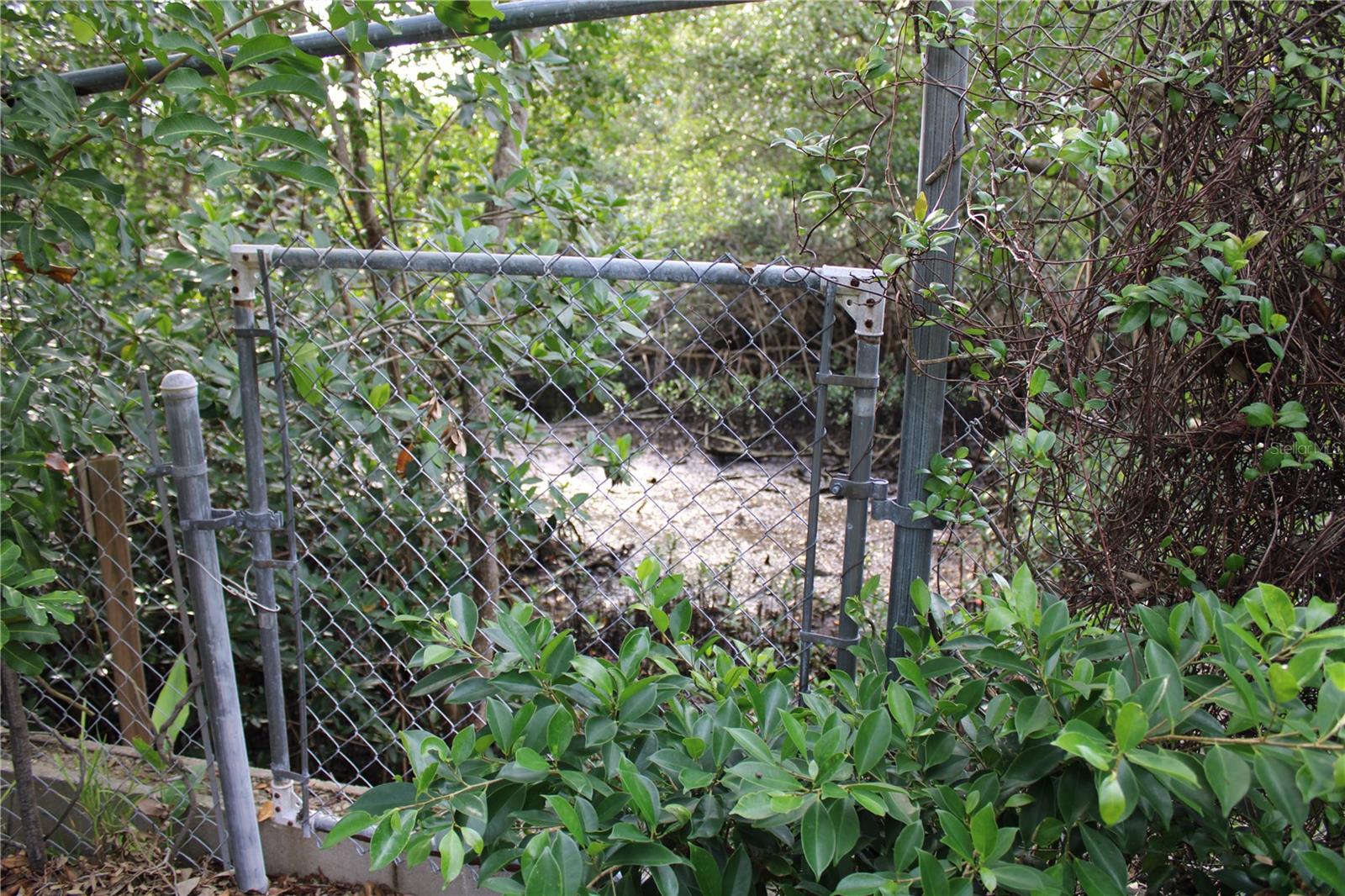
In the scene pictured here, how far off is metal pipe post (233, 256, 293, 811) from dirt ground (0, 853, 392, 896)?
35cm

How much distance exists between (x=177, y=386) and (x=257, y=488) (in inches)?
9.9

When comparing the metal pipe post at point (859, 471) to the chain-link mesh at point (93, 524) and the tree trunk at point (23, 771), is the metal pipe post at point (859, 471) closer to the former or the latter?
the chain-link mesh at point (93, 524)

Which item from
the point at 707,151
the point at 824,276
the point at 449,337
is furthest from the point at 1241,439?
the point at 707,151

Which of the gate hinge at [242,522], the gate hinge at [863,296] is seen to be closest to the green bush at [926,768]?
the gate hinge at [863,296]

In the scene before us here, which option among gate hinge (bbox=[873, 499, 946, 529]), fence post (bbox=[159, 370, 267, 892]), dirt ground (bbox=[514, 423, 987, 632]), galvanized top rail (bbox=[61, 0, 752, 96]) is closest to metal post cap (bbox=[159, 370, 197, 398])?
fence post (bbox=[159, 370, 267, 892])

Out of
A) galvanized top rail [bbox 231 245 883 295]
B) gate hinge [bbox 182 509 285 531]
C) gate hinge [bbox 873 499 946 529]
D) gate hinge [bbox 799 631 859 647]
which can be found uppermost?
galvanized top rail [bbox 231 245 883 295]

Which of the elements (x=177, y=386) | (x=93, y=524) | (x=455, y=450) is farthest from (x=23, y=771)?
(x=455, y=450)

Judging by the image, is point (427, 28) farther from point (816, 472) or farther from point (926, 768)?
point (926, 768)

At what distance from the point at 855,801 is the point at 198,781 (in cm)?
177

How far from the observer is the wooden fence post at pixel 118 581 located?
231 cm

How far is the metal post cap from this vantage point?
1.85 meters

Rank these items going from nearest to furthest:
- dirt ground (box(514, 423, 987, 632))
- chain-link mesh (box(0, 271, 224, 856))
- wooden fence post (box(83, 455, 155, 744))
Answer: chain-link mesh (box(0, 271, 224, 856)) → wooden fence post (box(83, 455, 155, 744)) → dirt ground (box(514, 423, 987, 632))

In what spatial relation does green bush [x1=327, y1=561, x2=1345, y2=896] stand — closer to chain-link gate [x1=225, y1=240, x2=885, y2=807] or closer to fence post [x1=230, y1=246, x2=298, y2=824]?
chain-link gate [x1=225, y1=240, x2=885, y2=807]

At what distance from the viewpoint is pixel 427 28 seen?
1.91 meters
